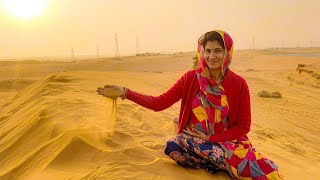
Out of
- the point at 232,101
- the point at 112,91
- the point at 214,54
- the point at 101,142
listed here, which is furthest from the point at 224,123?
the point at 101,142

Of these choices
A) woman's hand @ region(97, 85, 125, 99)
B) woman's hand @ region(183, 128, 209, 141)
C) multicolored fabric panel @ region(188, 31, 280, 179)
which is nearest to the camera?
multicolored fabric panel @ region(188, 31, 280, 179)

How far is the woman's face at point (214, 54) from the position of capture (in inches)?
135

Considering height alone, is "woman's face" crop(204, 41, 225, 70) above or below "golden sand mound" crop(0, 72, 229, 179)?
above

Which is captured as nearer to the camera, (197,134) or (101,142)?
(197,134)

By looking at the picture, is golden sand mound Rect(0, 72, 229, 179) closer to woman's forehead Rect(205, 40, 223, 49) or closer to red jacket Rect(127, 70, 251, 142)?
red jacket Rect(127, 70, 251, 142)

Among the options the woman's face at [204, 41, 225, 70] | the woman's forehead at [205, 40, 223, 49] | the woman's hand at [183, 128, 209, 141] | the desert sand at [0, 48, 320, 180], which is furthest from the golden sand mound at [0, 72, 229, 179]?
the woman's forehead at [205, 40, 223, 49]

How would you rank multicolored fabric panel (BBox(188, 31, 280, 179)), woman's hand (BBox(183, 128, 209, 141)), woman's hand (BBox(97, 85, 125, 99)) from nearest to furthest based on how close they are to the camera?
multicolored fabric panel (BBox(188, 31, 280, 179)) → woman's hand (BBox(183, 128, 209, 141)) → woman's hand (BBox(97, 85, 125, 99))

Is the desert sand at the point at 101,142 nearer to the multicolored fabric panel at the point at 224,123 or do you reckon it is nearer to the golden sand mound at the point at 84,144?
the golden sand mound at the point at 84,144

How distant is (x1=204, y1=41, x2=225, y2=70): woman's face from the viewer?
11.2ft

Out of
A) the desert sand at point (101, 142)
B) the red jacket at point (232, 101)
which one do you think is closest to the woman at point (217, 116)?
the red jacket at point (232, 101)

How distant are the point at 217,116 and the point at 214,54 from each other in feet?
2.07

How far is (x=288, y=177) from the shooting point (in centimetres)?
412

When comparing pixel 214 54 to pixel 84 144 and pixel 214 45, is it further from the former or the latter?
pixel 84 144

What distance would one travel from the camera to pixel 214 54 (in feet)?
11.2
